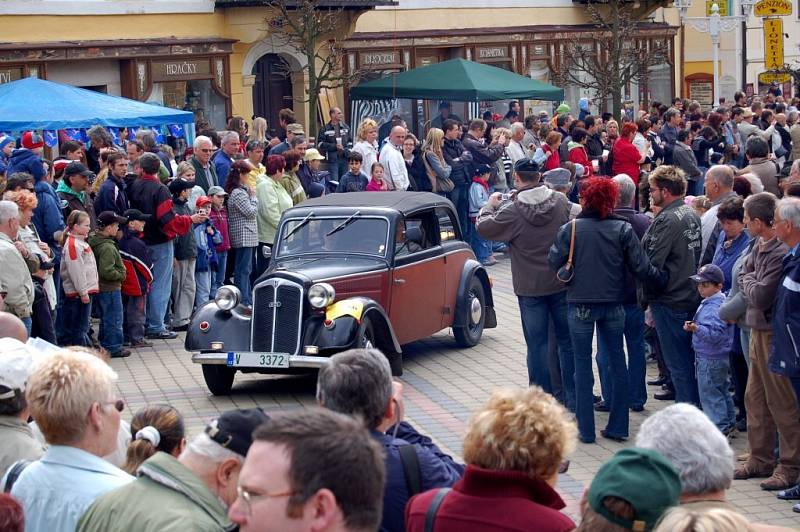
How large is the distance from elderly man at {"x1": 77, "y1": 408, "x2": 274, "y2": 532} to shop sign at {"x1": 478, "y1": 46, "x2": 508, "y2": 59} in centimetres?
2849

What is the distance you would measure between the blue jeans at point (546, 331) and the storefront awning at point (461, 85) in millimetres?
14212

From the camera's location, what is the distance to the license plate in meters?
11.1

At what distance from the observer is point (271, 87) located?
1118 inches

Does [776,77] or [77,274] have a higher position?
[776,77]

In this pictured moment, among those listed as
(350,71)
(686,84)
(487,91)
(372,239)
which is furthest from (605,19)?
(372,239)

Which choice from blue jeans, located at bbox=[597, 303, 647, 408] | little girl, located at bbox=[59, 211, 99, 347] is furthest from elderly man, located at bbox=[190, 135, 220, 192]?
blue jeans, located at bbox=[597, 303, 647, 408]

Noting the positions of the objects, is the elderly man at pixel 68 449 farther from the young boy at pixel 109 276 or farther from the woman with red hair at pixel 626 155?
the woman with red hair at pixel 626 155

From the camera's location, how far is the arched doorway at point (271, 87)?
2808cm

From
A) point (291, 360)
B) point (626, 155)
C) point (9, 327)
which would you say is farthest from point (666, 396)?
point (626, 155)

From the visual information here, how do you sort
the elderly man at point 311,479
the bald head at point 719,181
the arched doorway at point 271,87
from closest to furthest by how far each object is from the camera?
1. the elderly man at point 311,479
2. the bald head at point 719,181
3. the arched doorway at point 271,87

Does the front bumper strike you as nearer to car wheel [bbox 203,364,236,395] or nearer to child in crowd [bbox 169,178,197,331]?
car wheel [bbox 203,364,236,395]

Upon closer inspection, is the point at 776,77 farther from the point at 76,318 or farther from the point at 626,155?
the point at 76,318

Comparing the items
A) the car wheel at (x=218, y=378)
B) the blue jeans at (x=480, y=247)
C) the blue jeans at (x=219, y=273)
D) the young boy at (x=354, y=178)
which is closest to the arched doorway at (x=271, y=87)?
the blue jeans at (x=480, y=247)

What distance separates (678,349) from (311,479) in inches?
282
